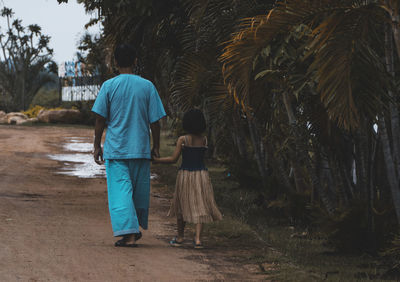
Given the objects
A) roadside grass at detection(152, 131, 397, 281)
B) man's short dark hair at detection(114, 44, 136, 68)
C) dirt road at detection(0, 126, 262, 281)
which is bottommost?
roadside grass at detection(152, 131, 397, 281)

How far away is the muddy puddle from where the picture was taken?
15445mm

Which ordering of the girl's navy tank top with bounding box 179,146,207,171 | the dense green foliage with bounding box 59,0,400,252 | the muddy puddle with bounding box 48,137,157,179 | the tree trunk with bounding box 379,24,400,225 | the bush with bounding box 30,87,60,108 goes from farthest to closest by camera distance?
the bush with bounding box 30,87,60,108 < the muddy puddle with bounding box 48,137,157,179 < the tree trunk with bounding box 379,24,400,225 < the girl's navy tank top with bounding box 179,146,207,171 < the dense green foliage with bounding box 59,0,400,252

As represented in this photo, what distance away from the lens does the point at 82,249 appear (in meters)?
6.22

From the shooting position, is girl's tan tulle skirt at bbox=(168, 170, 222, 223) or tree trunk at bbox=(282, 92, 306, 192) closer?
girl's tan tulle skirt at bbox=(168, 170, 222, 223)

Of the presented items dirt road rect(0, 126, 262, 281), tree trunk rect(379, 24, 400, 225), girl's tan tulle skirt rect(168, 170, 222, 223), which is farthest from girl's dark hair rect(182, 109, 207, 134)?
tree trunk rect(379, 24, 400, 225)

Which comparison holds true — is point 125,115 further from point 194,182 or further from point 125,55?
point 194,182

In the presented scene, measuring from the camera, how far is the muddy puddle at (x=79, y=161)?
15445 millimetres

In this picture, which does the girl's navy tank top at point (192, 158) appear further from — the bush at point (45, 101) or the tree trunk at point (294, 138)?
the bush at point (45, 101)

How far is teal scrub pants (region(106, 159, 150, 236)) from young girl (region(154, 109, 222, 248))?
9.4 inches

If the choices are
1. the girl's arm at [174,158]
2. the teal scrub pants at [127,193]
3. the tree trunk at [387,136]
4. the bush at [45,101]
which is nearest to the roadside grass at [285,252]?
the tree trunk at [387,136]

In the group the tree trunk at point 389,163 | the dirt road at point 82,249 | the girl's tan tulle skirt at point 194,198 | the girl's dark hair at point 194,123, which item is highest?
the girl's dark hair at point 194,123

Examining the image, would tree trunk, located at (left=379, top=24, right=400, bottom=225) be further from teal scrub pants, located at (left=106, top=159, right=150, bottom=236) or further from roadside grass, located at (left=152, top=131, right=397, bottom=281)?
teal scrub pants, located at (left=106, top=159, right=150, bottom=236)

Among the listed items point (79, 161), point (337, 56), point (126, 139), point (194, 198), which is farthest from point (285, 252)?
point (79, 161)

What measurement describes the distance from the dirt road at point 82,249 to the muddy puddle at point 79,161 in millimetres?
3811
